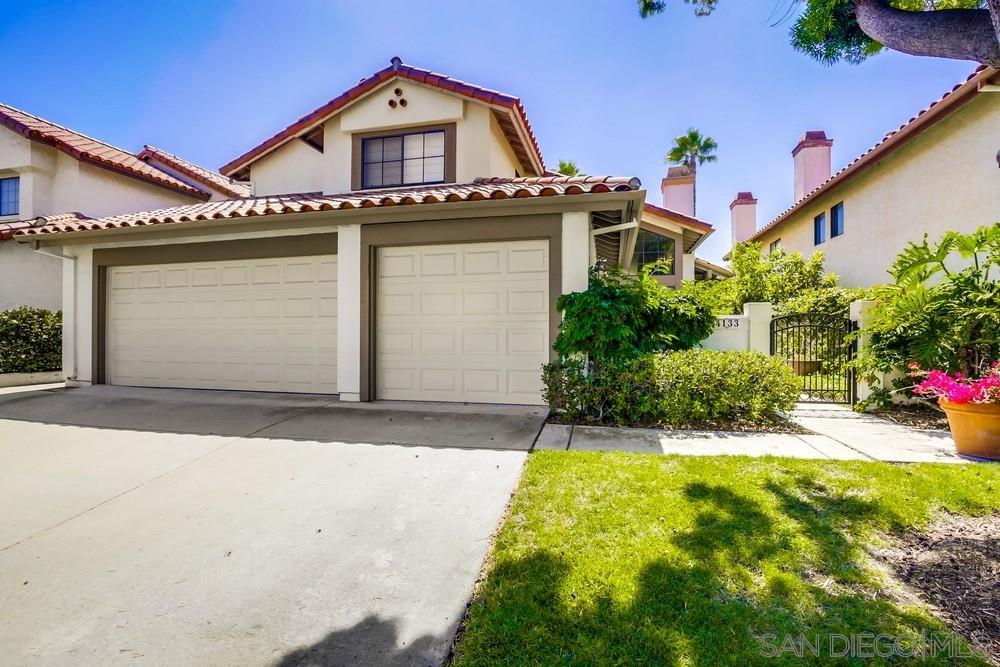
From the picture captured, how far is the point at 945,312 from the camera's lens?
5766 mm

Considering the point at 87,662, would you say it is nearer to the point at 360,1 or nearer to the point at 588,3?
the point at 588,3

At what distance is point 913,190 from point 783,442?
9.19 m

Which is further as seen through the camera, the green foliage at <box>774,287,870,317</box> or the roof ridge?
the roof ridge

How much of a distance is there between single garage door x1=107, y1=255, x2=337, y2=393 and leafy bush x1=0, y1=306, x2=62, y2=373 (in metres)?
2.34

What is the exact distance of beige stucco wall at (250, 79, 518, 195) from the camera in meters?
8.98

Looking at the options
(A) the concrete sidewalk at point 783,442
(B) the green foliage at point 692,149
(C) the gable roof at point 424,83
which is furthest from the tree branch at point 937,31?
(B) the green foliage at point 692,149

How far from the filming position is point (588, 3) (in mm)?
5133

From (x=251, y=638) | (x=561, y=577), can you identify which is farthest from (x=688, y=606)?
(x=251, y=638)

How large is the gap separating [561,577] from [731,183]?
78.6 ft

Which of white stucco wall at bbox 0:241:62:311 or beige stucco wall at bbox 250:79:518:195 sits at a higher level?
beige stucco wall at bbox 250:79:518:195

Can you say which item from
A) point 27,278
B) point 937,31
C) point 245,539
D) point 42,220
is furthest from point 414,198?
point 42,220

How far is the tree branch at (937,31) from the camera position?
2654mm

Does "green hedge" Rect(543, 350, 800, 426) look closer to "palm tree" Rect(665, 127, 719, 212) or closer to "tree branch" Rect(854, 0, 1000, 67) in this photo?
"tree branch" Rect(854, 0, 1000, 67)

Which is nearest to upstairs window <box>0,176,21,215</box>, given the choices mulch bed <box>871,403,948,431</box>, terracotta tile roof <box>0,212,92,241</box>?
terracotta tile roof <box>0,212,92,241</box>
